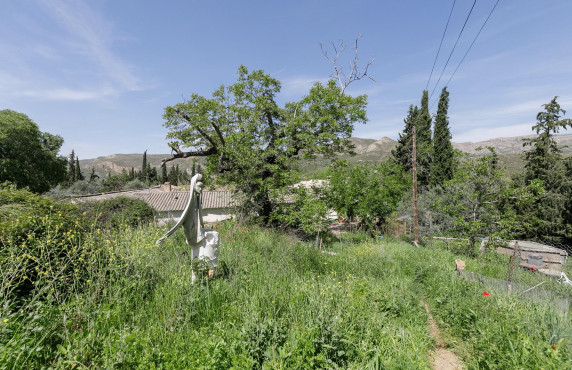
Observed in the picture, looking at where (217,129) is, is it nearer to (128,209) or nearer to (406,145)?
(128,209)

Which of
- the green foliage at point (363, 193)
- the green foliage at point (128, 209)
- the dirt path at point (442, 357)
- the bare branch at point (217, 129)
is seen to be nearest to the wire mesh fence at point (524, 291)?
the dirt path at point (442, 357)

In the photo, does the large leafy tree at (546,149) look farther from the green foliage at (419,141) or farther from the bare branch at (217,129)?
the bare branch at (217,129)

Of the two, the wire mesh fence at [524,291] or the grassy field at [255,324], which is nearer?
the grassy field at [255,324]

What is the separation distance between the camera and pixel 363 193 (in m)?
17.0

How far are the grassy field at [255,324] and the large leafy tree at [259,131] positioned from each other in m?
7.53

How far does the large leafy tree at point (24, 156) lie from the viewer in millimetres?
22869

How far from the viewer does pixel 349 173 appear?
17453mm

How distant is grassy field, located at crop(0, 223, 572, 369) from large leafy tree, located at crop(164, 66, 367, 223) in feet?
24.7

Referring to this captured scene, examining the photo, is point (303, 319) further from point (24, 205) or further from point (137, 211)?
point (137, 211)

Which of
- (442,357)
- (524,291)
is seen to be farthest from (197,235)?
(524,291)

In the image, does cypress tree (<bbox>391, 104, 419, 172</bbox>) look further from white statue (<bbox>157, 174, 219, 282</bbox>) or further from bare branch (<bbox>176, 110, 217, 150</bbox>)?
white statue (<bbox>157, 174, 219, 282</bbox>)

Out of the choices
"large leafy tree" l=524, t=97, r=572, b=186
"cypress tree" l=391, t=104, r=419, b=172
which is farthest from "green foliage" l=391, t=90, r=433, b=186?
"large leafy tree" l=524, t=97, r=572, b=186

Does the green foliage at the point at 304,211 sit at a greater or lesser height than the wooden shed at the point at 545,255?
greater

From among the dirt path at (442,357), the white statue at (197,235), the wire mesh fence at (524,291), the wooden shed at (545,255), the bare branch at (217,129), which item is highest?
the bare branch at (217,129)
